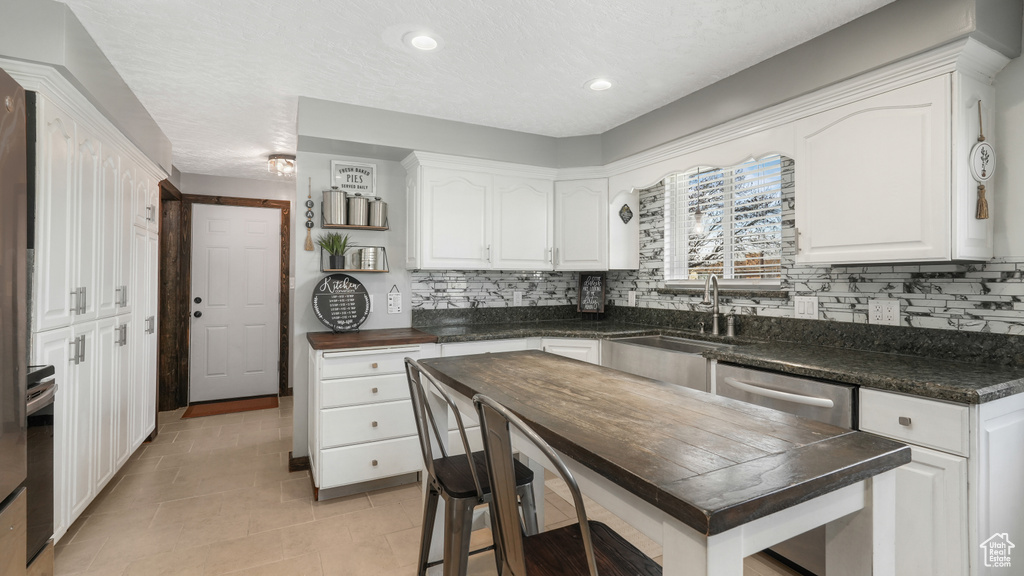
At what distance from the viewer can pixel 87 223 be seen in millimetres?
2445

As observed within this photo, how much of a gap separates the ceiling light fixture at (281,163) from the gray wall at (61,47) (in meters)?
1.67

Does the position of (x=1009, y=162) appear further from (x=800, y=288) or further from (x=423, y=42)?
(x=423, y=42)

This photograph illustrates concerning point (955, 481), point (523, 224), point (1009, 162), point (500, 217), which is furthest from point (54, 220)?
point (1009, 162)

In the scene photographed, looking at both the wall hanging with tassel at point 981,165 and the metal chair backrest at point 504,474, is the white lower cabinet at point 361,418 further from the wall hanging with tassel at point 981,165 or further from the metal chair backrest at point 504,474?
the wall hanging with tassel at point 981,165

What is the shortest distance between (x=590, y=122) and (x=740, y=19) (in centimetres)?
146

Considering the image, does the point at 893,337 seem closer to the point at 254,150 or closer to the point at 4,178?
the point at 4,178

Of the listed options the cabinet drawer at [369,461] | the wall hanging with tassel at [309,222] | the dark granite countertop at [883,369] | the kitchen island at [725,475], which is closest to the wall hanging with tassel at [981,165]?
the dark granite countertop at [883,369]

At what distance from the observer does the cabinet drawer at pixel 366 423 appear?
2.81m

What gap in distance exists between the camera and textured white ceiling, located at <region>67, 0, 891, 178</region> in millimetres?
2061

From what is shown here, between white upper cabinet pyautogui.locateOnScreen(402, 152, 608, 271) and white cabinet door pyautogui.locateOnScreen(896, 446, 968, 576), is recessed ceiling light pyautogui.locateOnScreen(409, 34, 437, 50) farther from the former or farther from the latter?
white cabinet door pyautogui.locateOnScreen(896, 446, 968, 576)

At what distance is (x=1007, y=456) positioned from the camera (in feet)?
5.49

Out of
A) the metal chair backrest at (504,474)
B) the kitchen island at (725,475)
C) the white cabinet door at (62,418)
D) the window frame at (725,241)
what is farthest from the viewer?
the window frame at (725,241)

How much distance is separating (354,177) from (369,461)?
1.92 m

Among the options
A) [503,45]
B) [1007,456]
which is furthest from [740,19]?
[1007,456]
